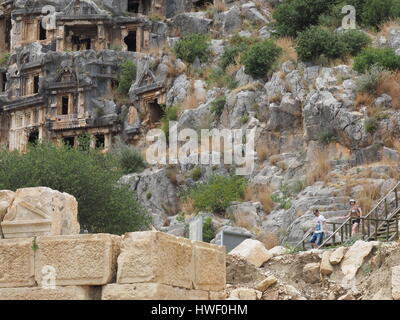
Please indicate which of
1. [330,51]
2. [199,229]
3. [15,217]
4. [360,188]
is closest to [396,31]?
[330,51]

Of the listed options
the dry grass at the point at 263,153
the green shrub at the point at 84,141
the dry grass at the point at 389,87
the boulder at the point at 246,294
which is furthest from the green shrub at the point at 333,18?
the boulder at the point at 246,294

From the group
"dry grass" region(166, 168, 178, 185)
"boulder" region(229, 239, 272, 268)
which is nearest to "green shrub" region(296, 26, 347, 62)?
"dry grass" region(166, 168, 178, 185)

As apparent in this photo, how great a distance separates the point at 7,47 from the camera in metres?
56.7

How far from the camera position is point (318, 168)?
31.8 meters

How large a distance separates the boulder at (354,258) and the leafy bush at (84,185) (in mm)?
16156

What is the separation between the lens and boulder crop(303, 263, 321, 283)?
1764 centimetres

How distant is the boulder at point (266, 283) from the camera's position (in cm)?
1660

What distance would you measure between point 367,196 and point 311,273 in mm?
11229

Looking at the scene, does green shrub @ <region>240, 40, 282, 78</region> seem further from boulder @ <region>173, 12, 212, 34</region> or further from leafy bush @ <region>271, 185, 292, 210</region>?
boulder @ <region>173, 12, 212, 34</region>

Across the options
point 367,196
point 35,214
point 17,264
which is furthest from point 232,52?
point 17,264

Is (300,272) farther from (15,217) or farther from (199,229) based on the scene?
(15,217)

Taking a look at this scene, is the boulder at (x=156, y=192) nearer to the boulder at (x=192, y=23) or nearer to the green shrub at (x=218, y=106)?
the green shrub at (x=218, y=106)

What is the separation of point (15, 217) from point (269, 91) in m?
28.0

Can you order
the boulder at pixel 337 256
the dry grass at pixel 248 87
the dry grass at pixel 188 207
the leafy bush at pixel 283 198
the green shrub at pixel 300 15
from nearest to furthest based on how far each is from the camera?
1. the boulder at pixel 337 256
2. the leafy bush at pixel 283 198
3. the dry grass at pixel 188 207
4. the dry grass at pixel 248 87
5. the green shrub at pixel 300 15
